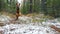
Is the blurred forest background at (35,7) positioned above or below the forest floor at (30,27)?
above

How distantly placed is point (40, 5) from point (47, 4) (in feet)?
4.47

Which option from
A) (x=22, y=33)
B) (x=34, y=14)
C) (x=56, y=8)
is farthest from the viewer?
(x=34, y=14)

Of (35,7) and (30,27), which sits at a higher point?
(35,7)

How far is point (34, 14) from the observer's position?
15.9 m

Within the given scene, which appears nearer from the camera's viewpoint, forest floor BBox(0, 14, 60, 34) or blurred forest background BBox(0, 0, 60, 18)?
forest floor BBox(0, 14, 60, 34)

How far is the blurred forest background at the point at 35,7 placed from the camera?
1427 centimetres

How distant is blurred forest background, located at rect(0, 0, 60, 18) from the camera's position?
1427cm

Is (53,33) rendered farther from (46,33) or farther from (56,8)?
(56,8)

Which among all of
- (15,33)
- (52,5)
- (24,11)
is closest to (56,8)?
(52,5)

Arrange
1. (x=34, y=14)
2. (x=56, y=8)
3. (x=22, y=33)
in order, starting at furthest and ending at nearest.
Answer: (x=34, y=14), (x=56, y=8), (x=22, y=33)

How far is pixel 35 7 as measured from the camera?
16297mm

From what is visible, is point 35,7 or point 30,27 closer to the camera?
point 30,27

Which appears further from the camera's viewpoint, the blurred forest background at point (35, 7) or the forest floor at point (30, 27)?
the blurred forest background at point (35, 7)

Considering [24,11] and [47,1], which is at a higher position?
[47,1]
